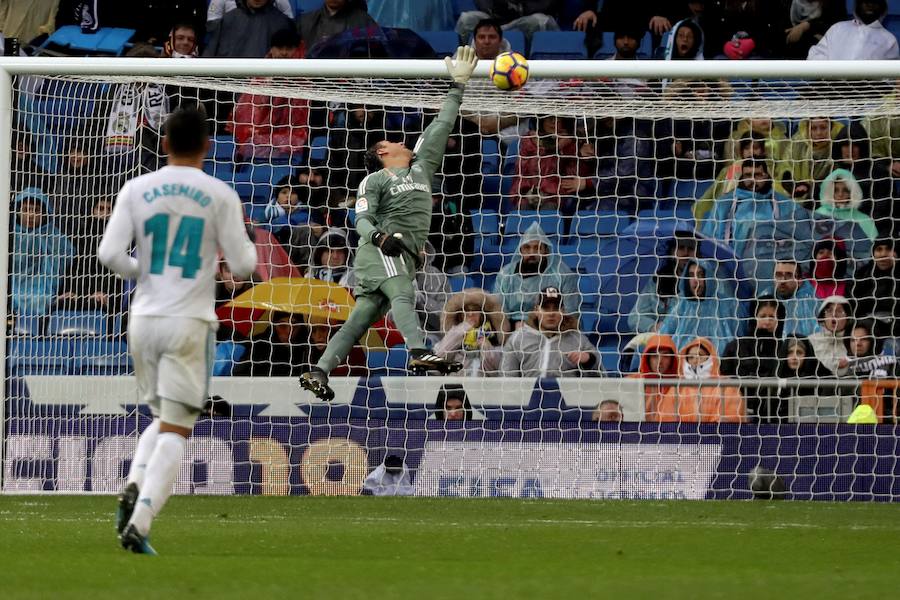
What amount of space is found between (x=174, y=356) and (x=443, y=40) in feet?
35.0

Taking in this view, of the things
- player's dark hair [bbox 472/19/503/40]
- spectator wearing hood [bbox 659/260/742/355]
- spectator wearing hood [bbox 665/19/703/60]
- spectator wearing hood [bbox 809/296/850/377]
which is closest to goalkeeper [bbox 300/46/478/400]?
spectator wearing hood [bbox 659/260/742/355]

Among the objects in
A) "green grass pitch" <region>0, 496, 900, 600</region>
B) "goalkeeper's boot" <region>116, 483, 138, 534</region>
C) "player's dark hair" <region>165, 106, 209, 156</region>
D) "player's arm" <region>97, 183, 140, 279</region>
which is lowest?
"green grass pitch" <region>0, 496, 900, 600</region>

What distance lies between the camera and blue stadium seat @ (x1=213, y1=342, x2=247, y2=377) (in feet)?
40.2

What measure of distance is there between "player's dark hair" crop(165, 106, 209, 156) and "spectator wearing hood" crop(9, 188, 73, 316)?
5.52m

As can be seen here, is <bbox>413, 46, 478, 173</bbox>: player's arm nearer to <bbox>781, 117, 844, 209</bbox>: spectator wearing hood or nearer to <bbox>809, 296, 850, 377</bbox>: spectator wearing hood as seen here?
<bbox>809, 296, 850, 377</bbox>: spectator wearing hood

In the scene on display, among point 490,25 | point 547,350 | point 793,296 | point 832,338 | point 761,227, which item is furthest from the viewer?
point 490,25

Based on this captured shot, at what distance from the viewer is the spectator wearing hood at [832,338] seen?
11.6 metres

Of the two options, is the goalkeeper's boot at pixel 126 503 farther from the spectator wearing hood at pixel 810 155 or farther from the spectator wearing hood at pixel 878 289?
the spectator wearing hood at pixel 810 155

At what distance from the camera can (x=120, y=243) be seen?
5629mm

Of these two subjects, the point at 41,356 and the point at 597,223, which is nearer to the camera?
the point at 41,356

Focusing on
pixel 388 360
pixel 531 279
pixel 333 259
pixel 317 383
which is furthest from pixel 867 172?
pixel 317 383

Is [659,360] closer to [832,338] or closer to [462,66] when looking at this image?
[832,338]

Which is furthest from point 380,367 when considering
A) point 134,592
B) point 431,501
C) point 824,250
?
point 134,592

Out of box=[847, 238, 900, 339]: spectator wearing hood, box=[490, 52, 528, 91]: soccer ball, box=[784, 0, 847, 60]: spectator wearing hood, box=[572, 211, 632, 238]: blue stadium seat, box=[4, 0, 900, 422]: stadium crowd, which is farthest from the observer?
box=[784, 0, 847, 60]: spectator wearing hood
